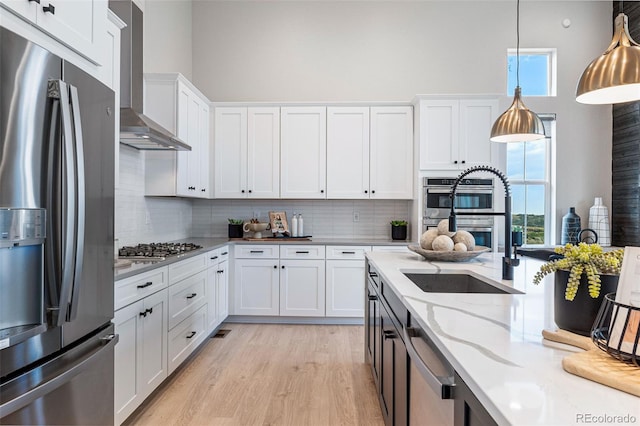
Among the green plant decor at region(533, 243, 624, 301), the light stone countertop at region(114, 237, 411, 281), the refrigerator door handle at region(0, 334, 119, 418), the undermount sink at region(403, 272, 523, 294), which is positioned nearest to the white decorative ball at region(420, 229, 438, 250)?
the undermount sink at region(403, 272, 523, 294)

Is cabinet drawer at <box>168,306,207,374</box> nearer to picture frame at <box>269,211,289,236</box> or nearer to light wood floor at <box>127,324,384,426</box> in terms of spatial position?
light wood floor at <box>127,324,384,426</box>

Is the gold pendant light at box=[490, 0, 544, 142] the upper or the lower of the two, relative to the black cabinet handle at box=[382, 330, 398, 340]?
upper

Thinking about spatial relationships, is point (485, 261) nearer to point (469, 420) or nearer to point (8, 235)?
point (469, 420)

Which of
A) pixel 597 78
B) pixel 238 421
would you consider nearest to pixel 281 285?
pixel 238 421

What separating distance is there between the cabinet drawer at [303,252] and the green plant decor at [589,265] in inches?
125

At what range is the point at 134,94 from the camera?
3.25m

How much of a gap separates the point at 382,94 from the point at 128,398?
4.07 meters

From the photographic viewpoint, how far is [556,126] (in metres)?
4.61

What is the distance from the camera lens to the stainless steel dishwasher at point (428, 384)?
0.88m

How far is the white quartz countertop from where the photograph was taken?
1.87 feet

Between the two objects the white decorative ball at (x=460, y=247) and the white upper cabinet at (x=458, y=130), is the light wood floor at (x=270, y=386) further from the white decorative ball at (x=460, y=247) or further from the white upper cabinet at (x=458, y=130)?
the white upper cabinet at (x=458, y=130)

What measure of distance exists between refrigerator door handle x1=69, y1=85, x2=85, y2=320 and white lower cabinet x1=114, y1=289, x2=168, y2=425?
620mm

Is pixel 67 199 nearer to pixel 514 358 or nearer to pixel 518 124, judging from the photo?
pixel 514 358

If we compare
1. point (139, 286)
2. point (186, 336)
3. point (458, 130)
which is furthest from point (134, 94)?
point (458, 130)
